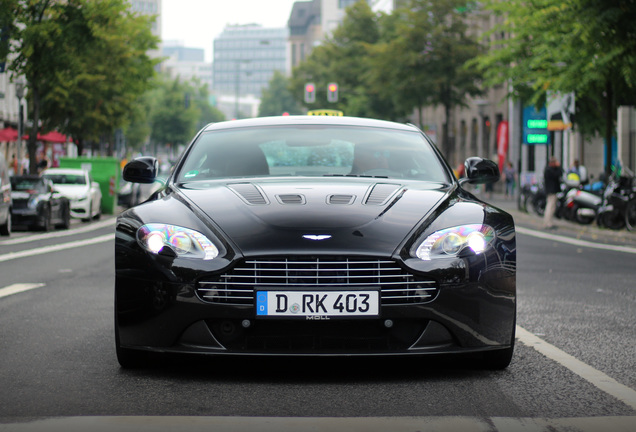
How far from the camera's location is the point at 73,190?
31031 mm

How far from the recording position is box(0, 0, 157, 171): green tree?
99.4 feet

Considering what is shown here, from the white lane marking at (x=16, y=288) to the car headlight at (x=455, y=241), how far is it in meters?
5.73

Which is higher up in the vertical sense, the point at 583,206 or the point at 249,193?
the point at 249,193

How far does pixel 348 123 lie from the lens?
24.7 feet

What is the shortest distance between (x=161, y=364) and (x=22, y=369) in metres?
0.73

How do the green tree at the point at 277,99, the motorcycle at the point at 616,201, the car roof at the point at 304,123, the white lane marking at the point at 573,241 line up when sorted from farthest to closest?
the green tree at the point at 277,99, the motorcycle at the point at 616,201, the white lane marking at the point at 573,241, the car roof at the point at 304,123

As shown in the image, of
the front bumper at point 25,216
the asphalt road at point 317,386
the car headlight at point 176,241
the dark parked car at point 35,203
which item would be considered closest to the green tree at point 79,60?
the dark parked car at point 35,203

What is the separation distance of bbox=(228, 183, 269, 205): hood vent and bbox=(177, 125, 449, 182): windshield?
51 centimetres

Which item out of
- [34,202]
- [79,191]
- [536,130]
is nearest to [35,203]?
[34,202]

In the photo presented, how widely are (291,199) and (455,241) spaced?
2.87 feet

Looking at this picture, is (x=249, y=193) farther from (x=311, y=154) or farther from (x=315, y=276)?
(x=311, y=154)

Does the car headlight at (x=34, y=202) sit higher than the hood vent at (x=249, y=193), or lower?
lower

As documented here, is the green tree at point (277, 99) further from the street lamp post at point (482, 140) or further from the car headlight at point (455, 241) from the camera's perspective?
the car headlight at point (455, 241)

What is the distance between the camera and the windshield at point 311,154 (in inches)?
274
